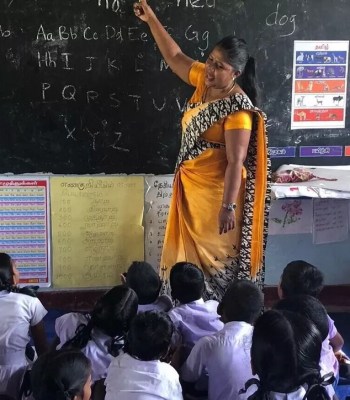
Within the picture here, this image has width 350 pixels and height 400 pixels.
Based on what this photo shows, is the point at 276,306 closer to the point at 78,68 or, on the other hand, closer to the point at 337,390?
the point at 337,390

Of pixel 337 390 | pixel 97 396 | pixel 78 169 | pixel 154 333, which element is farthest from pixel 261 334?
pixel 78 169

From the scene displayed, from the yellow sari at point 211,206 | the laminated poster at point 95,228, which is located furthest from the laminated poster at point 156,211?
the yellow sari at point 211,206

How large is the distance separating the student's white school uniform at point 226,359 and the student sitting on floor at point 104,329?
26 cm

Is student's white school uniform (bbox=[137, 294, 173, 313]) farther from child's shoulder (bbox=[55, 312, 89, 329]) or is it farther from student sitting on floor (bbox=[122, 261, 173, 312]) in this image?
child's shoulder (bbox=[55, 312, 89, 329])

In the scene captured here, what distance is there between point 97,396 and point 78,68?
1.91 metres

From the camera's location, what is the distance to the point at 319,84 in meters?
3.60

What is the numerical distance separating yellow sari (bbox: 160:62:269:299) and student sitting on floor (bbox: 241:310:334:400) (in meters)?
1.27

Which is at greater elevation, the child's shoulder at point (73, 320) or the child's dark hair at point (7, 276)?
the child's dark hair at point (7, 276)

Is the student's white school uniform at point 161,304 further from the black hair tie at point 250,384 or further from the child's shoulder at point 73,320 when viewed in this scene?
the black hair tie at point 250,384

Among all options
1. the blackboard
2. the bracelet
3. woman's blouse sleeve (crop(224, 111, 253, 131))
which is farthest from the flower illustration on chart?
woman's blouse sleeve (crop(224, 111, 253, 131))

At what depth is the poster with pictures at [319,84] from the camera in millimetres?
3576

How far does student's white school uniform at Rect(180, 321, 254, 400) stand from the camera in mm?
2051

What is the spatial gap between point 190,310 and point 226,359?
1.40 ft

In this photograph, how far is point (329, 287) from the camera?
3.87 m
